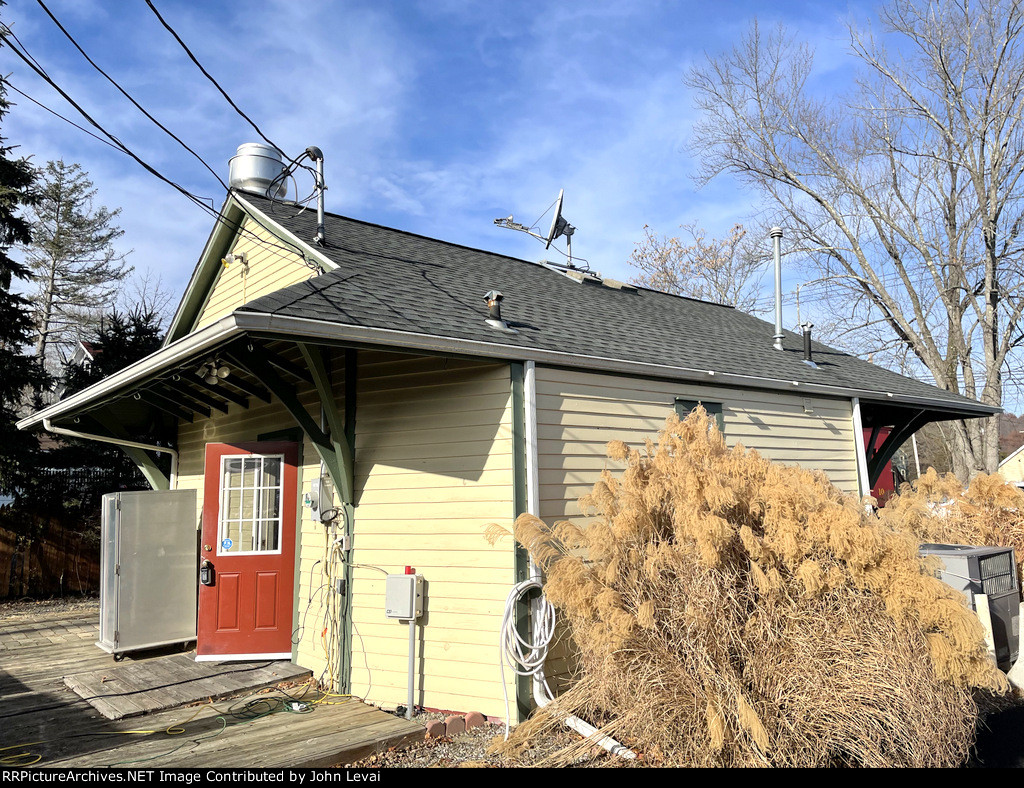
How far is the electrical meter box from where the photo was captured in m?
5.38

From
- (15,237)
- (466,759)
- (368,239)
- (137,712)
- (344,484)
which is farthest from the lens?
(15,237)

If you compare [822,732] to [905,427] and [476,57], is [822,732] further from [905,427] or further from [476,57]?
[476,57]

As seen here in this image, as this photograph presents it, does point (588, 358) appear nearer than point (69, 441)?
Yes

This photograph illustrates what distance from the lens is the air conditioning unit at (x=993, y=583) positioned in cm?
559

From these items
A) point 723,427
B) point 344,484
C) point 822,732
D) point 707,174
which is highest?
point 707,174

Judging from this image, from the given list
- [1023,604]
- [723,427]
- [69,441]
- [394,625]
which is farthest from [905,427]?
[69,441]

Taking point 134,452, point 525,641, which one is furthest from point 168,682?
point 134,452

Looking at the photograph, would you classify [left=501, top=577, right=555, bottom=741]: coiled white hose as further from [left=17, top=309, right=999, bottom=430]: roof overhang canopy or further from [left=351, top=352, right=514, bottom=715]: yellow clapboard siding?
[left=17, top=309, right=999, bottom=430]: roof overhang canopy

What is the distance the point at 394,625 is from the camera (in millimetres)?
5645

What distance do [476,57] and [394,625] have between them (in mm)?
6834

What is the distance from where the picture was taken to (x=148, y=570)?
295 inches

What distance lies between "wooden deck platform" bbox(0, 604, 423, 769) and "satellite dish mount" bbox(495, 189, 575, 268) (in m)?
6.94

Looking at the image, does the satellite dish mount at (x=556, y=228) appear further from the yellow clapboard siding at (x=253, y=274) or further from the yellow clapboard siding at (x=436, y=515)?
the yellow clapboard siding at (x=436, y=515)

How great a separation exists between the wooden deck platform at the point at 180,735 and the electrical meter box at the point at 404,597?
727 millimetres
